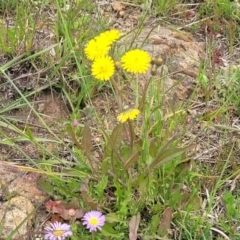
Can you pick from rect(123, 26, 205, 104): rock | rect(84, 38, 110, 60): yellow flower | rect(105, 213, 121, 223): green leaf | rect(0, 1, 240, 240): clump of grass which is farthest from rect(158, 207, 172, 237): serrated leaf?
rect(123, 26, 205, 104): rock

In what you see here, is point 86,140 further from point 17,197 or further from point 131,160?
point 17,197

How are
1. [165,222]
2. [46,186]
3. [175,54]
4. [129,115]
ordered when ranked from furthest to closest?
1. [175,54]
2. [46,186]
3. [165,222]
4. [129,115]

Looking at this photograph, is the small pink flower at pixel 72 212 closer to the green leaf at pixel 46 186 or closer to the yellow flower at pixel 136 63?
the green leaf at pixel 46 186

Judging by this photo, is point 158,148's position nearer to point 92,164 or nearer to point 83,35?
point 92,164

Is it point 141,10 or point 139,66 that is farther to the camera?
point 141,10

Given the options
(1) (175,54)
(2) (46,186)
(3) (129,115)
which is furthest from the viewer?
(1) (175,54)

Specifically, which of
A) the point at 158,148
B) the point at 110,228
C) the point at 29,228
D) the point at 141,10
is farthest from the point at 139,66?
the point at 141,10

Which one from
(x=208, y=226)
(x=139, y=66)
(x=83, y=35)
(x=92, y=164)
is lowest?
(x=208, y=226)

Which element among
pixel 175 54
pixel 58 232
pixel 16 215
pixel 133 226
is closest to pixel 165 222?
pixel 133 226
